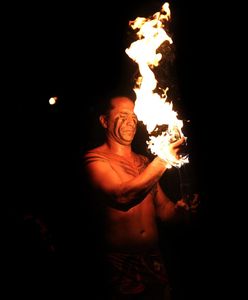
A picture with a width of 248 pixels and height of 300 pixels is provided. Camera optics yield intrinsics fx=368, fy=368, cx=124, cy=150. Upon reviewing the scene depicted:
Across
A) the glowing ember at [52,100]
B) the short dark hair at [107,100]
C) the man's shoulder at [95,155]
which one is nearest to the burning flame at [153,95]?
the short dark hair at [107,100]

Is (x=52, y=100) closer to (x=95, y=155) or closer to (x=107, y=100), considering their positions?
(x=107, y=100)

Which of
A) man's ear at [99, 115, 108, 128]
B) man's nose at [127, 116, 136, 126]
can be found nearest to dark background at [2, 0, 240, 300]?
man's ear at [99, 115, 108, 128]

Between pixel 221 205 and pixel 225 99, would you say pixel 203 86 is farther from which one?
pixel 221 205

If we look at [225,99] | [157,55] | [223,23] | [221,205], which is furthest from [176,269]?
[223,23]

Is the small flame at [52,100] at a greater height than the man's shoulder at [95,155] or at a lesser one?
greater

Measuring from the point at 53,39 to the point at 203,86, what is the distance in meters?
2.12

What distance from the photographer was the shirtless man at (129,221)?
351 centimetres

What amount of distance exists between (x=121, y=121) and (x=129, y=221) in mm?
1163

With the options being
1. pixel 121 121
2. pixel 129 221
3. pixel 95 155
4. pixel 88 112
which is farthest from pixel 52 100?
pixel 129 221

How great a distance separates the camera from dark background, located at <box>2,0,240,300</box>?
4.51 meters

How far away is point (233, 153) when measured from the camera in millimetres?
4762

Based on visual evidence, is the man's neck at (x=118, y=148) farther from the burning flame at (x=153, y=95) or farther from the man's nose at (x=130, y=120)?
the burning flame at (x=153, y=95)

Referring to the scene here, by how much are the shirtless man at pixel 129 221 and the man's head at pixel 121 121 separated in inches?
10.2

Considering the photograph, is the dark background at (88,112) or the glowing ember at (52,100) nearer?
the dark background at (88,112)
